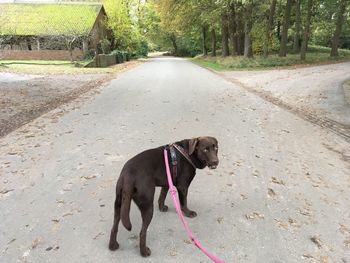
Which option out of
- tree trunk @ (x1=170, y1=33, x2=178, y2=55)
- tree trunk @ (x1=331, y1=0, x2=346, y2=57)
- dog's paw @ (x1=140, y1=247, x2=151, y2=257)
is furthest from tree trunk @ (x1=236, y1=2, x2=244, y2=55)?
tree trunk @ (x1=170, y1=33, x2=178, y2=55)

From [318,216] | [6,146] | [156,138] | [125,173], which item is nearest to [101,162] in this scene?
[156,138]

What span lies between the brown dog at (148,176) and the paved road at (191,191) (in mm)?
448

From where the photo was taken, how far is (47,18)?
45.3 m

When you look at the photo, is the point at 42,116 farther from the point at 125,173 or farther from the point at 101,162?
the point at 125,173

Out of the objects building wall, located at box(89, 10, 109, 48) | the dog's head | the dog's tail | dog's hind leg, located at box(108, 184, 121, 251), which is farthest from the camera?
building wall, located at box(89, 10, 109, 48)

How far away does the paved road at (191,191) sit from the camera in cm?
388

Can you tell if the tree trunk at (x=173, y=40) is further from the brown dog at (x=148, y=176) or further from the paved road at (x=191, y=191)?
the brown dog at (x=148, y=176)

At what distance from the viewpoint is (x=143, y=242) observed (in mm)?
3689

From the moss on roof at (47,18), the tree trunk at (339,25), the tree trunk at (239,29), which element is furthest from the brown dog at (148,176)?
the moss on roof at (47,18)

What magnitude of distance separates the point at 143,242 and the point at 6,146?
5131 mm

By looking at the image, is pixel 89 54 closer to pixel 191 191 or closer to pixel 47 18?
pixel 47 18

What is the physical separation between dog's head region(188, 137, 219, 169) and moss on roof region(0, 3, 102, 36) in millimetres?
39936

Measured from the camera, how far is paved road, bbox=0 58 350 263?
3875 mm

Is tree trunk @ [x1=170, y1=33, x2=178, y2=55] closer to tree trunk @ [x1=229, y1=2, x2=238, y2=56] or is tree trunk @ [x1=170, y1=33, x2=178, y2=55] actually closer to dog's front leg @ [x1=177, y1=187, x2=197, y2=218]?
tree trunk @ [x1=229, y1=2, x2=238, y2=56]
